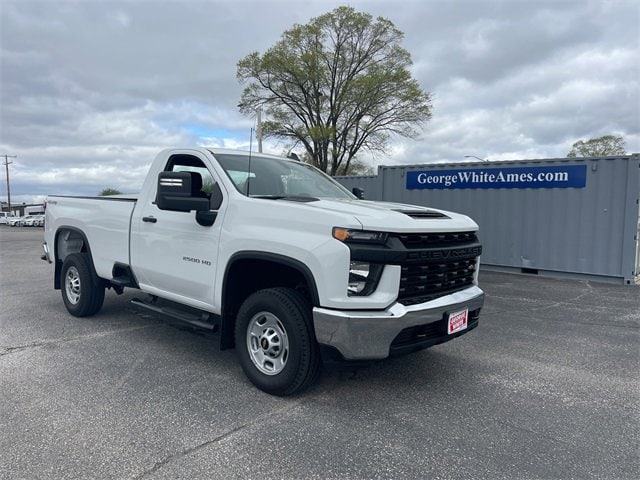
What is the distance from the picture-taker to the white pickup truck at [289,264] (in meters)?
3.30

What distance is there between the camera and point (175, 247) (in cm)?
454

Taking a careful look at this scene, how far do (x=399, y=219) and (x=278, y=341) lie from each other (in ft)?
4.40

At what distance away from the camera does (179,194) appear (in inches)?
157

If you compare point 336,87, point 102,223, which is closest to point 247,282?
point 102,223

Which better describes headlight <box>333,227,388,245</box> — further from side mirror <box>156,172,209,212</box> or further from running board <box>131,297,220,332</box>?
running board <box>131,297,220,332</box>

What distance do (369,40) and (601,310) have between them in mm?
27186

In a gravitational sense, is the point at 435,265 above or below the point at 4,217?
above

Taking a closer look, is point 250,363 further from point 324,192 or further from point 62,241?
point 62,241

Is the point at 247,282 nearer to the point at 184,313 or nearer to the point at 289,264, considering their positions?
the point at 289,264

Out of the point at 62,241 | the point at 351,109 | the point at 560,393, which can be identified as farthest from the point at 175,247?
the point at 351,109

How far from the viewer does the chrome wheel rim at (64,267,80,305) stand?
244 inches

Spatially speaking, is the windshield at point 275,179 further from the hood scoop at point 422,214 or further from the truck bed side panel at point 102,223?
the truck bed side panel at point 102,223

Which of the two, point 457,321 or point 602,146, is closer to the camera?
point 457,321

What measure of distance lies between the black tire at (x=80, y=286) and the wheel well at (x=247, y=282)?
2.69 metres
